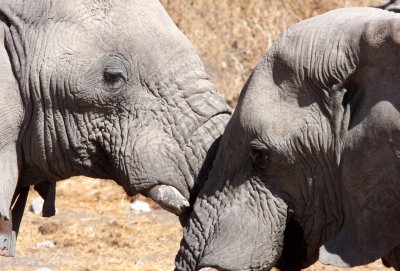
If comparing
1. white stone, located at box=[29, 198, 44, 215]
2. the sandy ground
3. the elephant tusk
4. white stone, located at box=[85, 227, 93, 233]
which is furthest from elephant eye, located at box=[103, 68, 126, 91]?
white stone, located at box=[29, 198, 44, 215]

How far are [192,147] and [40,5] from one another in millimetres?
812

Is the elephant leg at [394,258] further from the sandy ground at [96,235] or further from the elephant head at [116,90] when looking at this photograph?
the sandy ground at [96,235]

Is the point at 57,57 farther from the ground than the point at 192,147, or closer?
farther from the ground

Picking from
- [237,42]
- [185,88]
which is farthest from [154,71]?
[237,42]

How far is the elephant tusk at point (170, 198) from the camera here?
530 cm

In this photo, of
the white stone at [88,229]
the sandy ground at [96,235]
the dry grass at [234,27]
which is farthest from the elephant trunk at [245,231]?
the dry grass at [234,27]

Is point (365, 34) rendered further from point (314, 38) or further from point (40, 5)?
point (40, 5)

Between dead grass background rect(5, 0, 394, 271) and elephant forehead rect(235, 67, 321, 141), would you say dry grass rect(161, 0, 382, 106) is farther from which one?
elephant forehead rect(235, 67, 321, 141)

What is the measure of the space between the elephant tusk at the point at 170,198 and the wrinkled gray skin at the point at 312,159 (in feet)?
0.27

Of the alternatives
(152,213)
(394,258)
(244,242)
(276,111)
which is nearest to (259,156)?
(276,111)

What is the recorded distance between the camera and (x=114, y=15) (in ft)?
17.7

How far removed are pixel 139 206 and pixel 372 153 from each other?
19.1ft

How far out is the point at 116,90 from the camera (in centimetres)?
540

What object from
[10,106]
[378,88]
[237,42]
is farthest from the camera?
[237,42]
